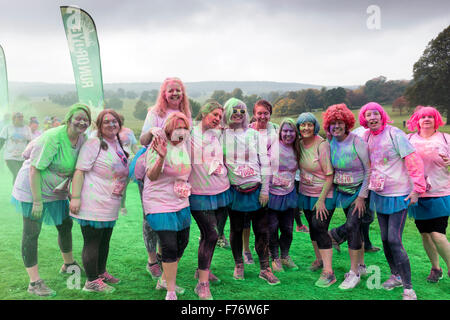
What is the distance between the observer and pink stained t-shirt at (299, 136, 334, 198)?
139 inches

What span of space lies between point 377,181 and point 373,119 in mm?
632

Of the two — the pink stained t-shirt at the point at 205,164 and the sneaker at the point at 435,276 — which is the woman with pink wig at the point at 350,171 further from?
the pink stained t-shirt at the point at 205,164

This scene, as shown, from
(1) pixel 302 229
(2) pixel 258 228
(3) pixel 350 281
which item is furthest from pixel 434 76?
(2) pixel 258 228

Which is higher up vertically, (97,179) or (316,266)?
(97,179)

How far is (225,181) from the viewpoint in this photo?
10.9 feet

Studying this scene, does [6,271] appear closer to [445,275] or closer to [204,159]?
[204,159]

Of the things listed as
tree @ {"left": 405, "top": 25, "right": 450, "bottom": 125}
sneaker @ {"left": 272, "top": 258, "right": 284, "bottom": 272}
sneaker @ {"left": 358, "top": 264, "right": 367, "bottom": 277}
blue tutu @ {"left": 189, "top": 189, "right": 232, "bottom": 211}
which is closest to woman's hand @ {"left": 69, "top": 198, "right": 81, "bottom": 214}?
blue tutu @ {"left": 189, "top": 189, "right": 232, "bottom": 211}

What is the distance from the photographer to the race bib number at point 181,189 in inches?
116

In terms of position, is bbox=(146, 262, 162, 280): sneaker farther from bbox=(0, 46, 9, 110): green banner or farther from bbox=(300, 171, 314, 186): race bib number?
bbox=(0, 46, 9, 110): green banner

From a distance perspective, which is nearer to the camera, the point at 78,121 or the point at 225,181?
the point at 78,121

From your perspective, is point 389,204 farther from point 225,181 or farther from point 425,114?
point 225,181

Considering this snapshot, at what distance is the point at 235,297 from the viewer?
3.29 meters

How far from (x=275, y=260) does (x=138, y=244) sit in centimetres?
214

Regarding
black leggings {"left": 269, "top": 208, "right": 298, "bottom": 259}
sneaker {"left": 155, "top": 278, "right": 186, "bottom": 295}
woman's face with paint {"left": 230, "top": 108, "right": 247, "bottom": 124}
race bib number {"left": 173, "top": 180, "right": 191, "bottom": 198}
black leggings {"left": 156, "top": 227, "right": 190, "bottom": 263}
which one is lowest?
sneaker {"left": 155, "top": 278, "right": 186, "bottom": 295}
